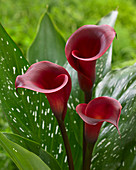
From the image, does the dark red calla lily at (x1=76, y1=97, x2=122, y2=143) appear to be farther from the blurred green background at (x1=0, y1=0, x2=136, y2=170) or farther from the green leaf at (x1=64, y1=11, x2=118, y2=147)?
the blurred green background at (x1=0, y1=0, x2=136, y2=170)

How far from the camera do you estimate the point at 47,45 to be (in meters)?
0.52

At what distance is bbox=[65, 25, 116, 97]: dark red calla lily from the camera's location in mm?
295

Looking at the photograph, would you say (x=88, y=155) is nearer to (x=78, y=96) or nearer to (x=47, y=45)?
(x=78, y=96)

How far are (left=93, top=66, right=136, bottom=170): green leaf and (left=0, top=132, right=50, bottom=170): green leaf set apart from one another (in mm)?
140

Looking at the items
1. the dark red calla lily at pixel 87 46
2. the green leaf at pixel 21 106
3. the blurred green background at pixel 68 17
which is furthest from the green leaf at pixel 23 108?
the blurred green background at pixel 68 17

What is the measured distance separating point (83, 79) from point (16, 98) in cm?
12

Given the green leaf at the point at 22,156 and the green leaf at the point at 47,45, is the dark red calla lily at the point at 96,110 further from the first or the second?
the green leaf at the point at 47,45

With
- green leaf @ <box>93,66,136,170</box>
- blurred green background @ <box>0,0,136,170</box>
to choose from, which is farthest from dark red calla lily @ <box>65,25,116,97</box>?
blurred green background @ <box>0,0,136,170</box>

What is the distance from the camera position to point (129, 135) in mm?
385

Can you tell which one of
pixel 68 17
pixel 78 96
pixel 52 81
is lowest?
pixel 68 17

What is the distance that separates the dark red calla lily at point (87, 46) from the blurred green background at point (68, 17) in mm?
761

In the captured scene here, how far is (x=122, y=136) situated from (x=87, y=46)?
0.17 meters

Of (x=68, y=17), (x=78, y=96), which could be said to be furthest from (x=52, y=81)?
(x=68, y=17)

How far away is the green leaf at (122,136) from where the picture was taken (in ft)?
1.27
